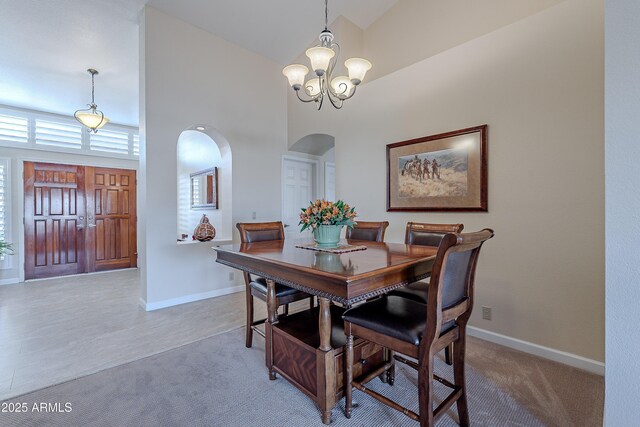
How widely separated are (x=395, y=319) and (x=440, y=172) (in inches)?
77.9

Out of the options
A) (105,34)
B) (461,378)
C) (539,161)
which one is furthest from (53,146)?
(539,161)

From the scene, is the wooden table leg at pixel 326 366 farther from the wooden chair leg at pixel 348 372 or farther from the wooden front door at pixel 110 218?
the wooden front door at pixel 110 218

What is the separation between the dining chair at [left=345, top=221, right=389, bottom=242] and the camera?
2.80 meters

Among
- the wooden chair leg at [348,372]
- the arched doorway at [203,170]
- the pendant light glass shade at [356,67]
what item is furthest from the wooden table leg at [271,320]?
the arched doorway at [203,170]

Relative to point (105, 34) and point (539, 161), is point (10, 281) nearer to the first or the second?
point (105, 34)

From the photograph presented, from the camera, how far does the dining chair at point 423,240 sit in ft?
6.78

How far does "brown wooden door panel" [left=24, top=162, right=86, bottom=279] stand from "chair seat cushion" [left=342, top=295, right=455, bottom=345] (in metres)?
6.09

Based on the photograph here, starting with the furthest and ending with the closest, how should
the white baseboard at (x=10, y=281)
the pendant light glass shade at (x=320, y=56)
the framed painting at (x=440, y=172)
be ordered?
the white baseboard at (x=10, y=281) → the framed painting at (x=440, y=172) → the pendant light glass shade at (x=320, y=56)

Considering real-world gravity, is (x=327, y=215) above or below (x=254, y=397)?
above

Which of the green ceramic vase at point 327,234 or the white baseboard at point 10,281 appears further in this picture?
the white baseboard at point 10,281

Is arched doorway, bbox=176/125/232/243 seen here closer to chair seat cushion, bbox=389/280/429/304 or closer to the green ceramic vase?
the green ceramic vase

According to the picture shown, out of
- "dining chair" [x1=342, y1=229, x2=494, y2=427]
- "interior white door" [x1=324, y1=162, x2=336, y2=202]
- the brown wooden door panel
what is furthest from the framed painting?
the brown wooden door panel

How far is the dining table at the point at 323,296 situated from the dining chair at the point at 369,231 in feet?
2.42

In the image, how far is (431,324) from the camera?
4.23ft
